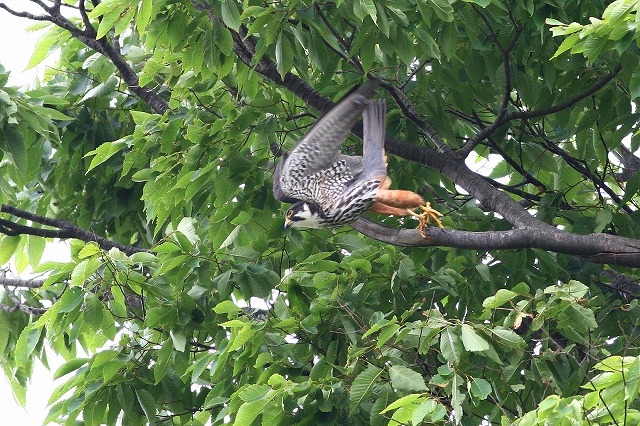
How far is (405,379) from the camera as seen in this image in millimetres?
4871

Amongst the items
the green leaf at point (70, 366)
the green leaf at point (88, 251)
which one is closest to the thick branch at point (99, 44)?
the green leaf at point (88, 251)

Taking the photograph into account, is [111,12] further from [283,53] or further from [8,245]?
[8,245]

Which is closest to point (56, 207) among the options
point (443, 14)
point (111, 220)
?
point (111, 220)

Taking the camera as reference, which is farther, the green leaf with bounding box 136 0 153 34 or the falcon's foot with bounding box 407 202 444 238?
the falcon's foot with bounding box 407 202 444 238

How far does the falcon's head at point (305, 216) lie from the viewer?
5855 millimetres

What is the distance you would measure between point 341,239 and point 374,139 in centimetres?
111

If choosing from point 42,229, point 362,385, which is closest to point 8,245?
point 42,229

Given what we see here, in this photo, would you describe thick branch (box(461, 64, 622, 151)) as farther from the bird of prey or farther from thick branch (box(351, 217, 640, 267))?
thick branch (box(351, 217, 640, 267))

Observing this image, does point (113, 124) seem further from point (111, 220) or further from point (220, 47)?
point (220, 47)

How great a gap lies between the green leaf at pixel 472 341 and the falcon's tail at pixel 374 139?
4.02 feet

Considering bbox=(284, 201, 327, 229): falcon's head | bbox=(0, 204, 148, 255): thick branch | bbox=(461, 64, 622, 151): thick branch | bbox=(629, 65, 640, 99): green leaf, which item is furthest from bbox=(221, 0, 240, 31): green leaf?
bbox=(0, 204, 148, 255): thick branch

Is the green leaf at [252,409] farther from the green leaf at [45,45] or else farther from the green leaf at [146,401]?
the green leaf at [45,45]

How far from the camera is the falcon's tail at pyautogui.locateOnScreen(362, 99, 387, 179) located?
5.54m

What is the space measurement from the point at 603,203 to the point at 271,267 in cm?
218
